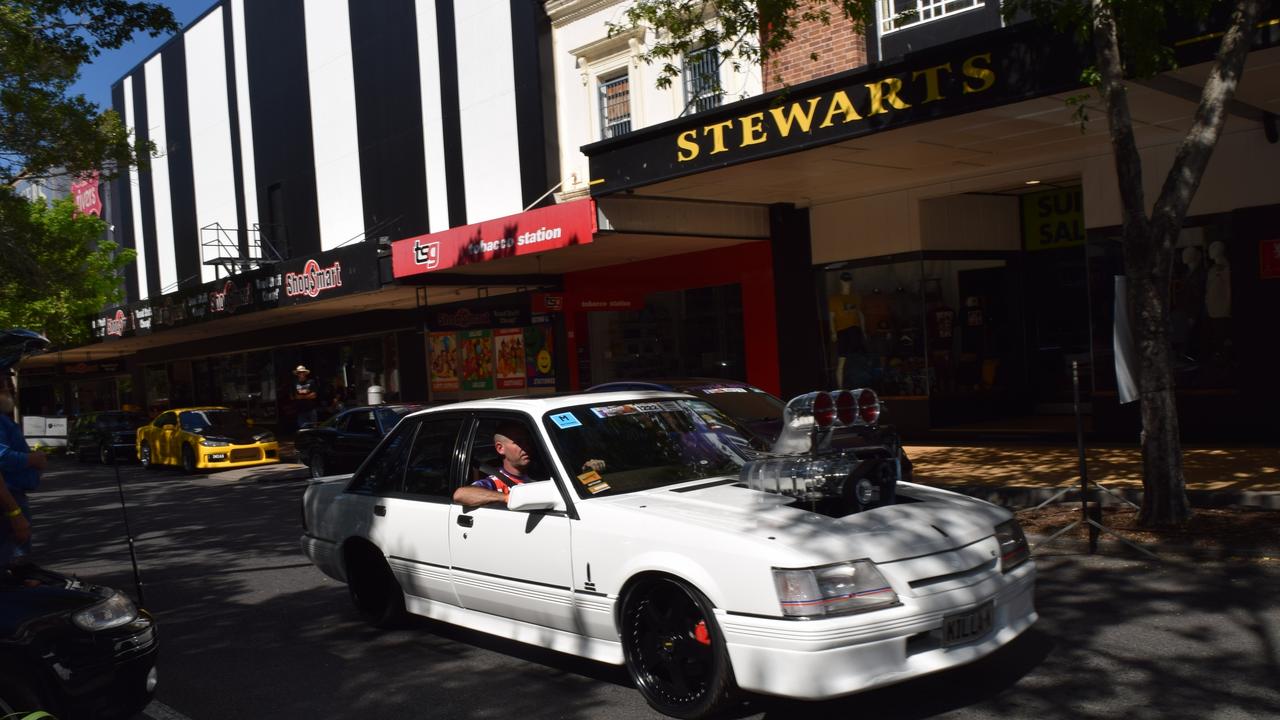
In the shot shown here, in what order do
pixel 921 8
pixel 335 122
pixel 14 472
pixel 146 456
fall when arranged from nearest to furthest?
pixel 14 472 → pixel 921 8 → pixel 146 456 → pixel 335 122

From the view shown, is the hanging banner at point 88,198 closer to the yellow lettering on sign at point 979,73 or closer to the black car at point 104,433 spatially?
the black car at point 104,433

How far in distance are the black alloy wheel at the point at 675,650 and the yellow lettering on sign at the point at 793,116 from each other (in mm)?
8826

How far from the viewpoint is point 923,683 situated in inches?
200

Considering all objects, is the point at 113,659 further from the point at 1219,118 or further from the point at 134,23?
the point at 134,23

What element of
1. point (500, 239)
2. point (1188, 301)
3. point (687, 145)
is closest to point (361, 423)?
point (500, 239)

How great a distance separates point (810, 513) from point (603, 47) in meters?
16.5

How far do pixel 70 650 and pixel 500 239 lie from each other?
1360 cm

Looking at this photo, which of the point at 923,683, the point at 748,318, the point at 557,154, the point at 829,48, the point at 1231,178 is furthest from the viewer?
the point at 557,154

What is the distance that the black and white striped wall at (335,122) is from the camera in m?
21.9

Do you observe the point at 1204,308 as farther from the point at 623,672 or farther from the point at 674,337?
the point at 623,672

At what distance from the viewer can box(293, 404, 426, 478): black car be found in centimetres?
1686

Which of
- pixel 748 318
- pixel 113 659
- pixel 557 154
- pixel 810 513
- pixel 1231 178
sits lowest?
pixel 113 659

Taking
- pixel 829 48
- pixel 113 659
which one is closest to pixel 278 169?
pixel 829 48

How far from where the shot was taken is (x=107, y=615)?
4789 millimetres
